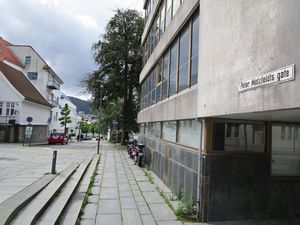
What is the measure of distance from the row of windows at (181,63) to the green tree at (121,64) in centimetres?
2218

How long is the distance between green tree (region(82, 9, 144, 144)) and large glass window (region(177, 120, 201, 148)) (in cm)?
2648

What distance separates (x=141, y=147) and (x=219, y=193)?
10811 mm

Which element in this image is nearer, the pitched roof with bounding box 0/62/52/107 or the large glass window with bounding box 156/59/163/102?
the large glass window with bounding box 156/59/163/102

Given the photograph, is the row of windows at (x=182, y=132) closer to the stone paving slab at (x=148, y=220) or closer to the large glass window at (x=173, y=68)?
the large glass window at (x=173, y=68)

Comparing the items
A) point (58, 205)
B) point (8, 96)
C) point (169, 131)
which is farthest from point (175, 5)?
→ point (8, 96)

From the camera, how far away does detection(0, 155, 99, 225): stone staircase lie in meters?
6.13

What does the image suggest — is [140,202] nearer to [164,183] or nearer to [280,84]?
[164,183]

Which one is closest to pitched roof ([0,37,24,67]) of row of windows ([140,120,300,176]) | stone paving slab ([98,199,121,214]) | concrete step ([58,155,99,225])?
concrete step ([58,155,99,225])

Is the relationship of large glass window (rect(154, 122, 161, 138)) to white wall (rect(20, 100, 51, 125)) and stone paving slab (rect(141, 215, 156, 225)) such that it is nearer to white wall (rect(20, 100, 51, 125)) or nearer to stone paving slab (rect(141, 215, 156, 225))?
stone paving slab (rect(141, 215, 156, 225))

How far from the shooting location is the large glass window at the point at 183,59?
31.1 ft

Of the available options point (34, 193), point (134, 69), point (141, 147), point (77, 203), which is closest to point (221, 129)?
point (77, 203)

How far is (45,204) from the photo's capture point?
718 cm

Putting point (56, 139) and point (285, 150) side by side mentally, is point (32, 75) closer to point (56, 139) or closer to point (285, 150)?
point (56, 139)

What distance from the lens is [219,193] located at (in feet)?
22.7
